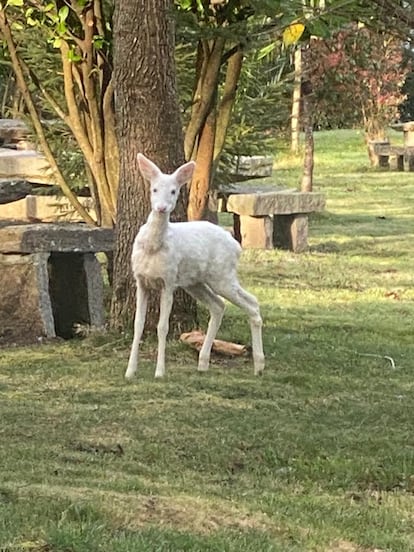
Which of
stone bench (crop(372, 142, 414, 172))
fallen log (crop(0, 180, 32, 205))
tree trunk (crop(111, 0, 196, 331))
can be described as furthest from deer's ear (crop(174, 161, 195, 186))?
stone bench (crop(372, 142, 414, 172))

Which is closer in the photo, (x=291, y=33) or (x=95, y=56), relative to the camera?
(x=291, y=33)

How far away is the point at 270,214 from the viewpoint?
14078 millimetres

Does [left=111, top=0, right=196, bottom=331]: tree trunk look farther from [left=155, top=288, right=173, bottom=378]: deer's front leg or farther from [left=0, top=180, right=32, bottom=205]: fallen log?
[left=0, top=180, right=32, bottom=205]: fallen log

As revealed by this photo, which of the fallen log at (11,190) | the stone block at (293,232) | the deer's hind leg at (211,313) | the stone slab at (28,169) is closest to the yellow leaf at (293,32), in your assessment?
the deer's hind leg at (211,313)

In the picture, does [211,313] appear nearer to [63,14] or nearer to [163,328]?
[163,328]

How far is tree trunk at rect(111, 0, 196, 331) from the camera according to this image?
24.7ft

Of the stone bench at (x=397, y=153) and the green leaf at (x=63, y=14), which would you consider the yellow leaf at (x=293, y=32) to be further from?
the stone bench at (x=397, y=153)

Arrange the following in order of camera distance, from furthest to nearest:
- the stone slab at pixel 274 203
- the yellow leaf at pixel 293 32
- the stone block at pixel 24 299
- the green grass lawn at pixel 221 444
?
the stone slab at pixel 274 203, the stone block at pixel 24 299, the yellow leaf at pixel 293 32, the green grass lawn at pixel 221 444

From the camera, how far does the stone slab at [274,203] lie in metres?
13.8

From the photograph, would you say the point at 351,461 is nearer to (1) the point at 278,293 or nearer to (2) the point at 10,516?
(2) the point at 10,516

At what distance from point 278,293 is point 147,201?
351 centimetres

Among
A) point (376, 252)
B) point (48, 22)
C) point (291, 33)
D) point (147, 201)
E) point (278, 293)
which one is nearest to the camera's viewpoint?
point (291, 33)

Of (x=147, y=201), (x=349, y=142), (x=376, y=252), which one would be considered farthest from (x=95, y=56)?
(x=349, y=142)

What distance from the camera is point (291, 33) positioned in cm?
464
